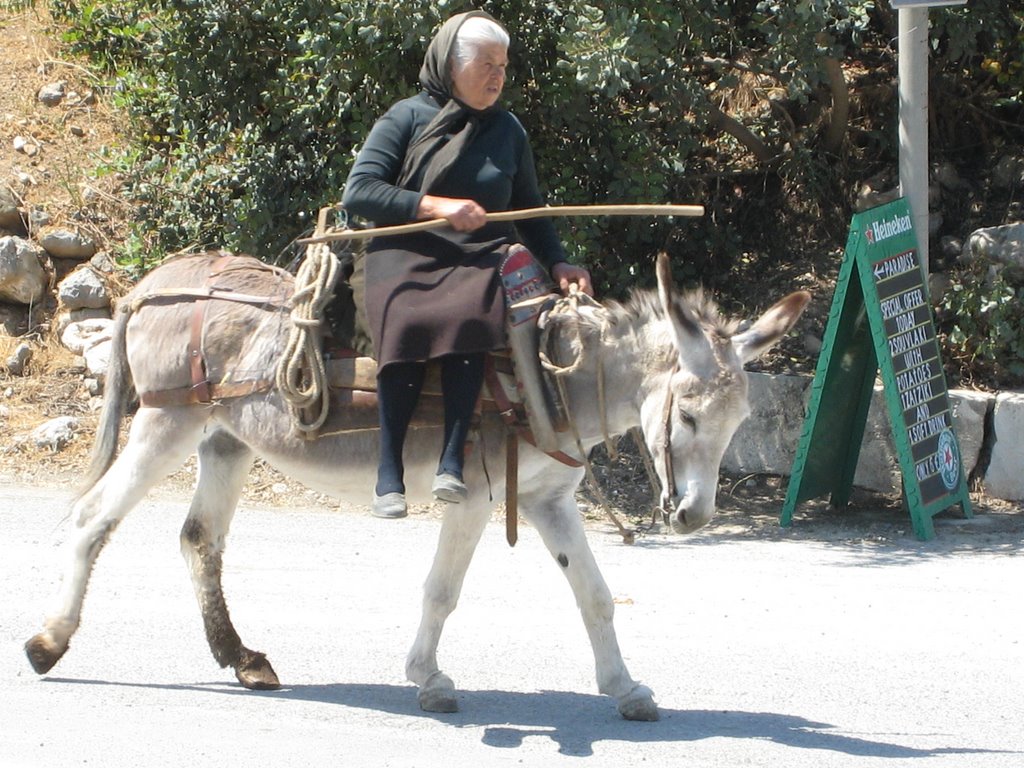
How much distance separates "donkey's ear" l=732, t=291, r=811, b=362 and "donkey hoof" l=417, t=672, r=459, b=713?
1.58m

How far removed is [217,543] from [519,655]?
132 cm

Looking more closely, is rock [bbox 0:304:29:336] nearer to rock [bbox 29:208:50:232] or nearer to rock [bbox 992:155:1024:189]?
rock [bbox 29:208:50:232]

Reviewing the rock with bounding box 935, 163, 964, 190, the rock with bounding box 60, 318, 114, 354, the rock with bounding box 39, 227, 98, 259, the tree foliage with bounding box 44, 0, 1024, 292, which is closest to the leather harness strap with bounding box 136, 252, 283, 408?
the tree foliage with bounding box 44, 0, 1024, 292

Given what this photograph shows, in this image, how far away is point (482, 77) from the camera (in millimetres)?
4711

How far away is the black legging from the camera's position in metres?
4.67

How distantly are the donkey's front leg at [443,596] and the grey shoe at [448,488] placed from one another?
288 millimetres

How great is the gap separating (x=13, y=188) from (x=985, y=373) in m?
7.74

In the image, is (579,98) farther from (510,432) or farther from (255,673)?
(255,673)

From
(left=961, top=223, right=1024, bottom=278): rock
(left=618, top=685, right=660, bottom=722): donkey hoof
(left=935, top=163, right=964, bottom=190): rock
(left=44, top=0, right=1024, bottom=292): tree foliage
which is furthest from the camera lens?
(left=935, top=163, right=964, bottom=190): rock

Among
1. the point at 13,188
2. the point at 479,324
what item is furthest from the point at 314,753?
the point at 13,188

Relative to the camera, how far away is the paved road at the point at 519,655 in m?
4.64

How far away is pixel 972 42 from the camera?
30.5ft

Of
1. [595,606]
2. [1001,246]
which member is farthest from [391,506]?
[1001,246]

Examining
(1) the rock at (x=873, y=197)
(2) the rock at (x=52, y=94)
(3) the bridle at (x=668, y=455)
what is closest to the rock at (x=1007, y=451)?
(1) the rock at (x=873, y=197)
